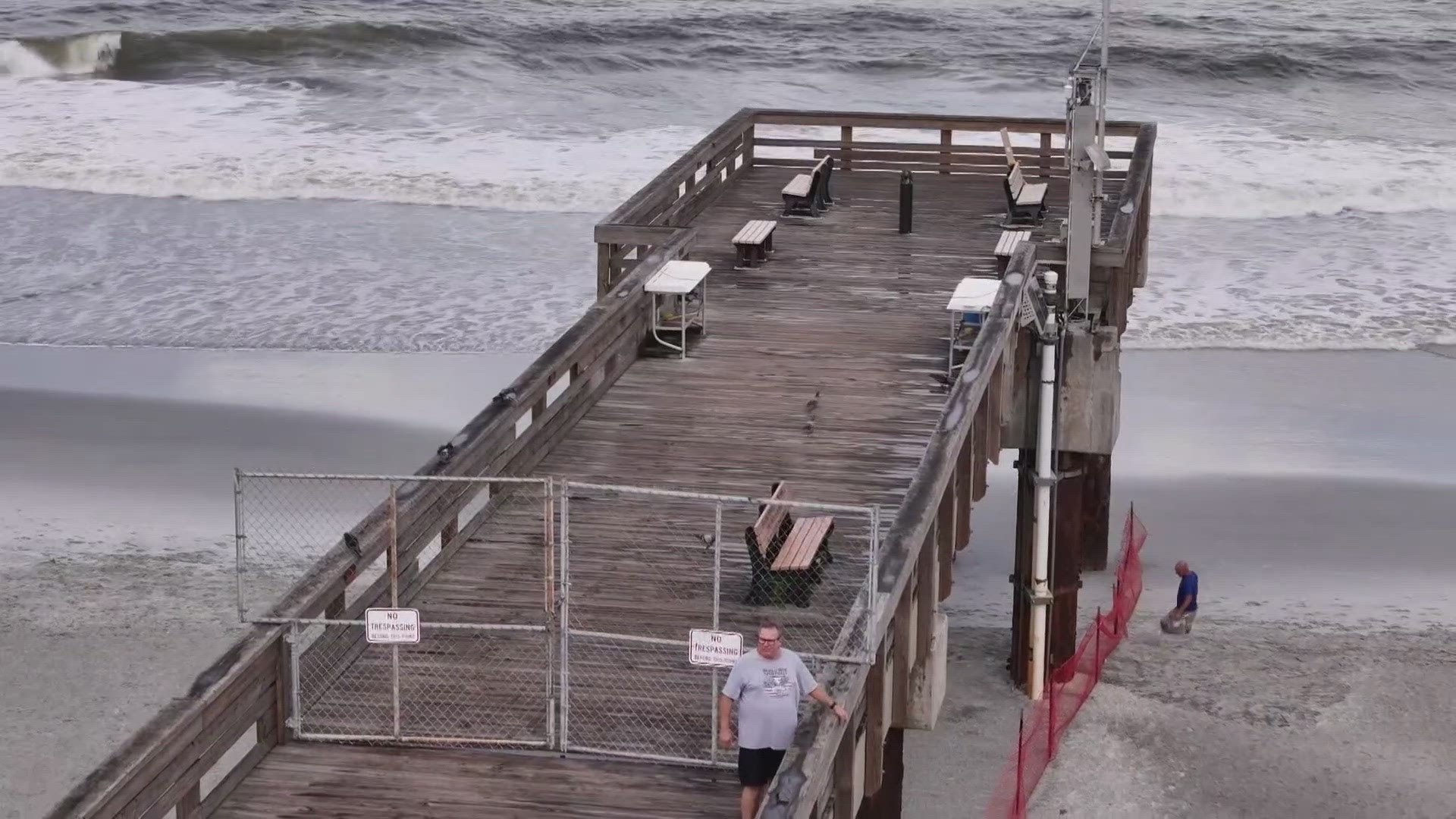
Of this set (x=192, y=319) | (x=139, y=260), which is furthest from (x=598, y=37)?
(x=192, y=319)

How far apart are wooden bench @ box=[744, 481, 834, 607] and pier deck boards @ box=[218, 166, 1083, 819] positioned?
4.4 inches

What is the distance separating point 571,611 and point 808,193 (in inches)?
449

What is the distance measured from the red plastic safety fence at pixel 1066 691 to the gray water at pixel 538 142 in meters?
10.3

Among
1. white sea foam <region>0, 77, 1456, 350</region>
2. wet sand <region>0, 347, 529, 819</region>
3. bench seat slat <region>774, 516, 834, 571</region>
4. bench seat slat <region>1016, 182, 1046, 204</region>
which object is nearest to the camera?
bench seat slat <region>774, 516, 834, 571</region>

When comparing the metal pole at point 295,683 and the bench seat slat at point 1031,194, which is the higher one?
the bench seat slat at point 1031,194

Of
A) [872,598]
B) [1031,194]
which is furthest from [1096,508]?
[872,598]

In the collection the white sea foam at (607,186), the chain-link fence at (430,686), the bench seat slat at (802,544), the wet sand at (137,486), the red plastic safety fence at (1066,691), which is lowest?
the red plastic safety fence at (1066,691)

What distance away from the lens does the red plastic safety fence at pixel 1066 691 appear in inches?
683

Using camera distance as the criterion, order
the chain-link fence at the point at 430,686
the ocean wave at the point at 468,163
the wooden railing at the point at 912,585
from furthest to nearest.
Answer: the ocean wave at the point at 468,163 < the chain-link fence at the point at 430,686 < the wooden railing at the point at 912,585

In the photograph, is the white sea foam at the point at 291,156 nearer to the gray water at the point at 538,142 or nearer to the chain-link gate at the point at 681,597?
the gray water at the point at 538,142

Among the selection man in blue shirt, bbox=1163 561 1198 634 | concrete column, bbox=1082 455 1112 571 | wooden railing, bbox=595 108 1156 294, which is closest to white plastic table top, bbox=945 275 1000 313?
man in blue shirt, bbox=1163 561 1198 634

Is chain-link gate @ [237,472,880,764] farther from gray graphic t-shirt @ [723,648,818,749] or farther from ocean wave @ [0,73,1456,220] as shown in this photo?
ocean wave @ [0,73,1456,220]

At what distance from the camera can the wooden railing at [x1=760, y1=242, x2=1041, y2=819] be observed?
10.7 meters

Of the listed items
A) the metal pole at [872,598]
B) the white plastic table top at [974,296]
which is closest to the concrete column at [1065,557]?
the white plastic table top at [974,296]
